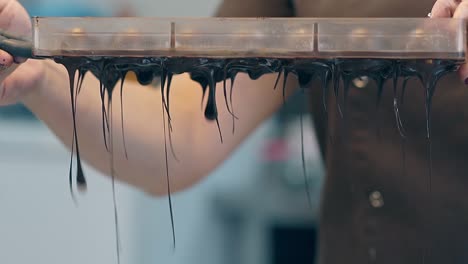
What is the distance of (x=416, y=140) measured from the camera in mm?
599

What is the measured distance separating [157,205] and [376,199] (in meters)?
0.88

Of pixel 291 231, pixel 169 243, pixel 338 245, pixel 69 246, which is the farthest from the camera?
pixel 169 243

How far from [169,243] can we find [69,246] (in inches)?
12.7

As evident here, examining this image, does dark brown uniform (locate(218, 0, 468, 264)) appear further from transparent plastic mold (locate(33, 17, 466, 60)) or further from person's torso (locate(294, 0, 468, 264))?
transparent plastic mold (locate(33, 17, 466, 60))

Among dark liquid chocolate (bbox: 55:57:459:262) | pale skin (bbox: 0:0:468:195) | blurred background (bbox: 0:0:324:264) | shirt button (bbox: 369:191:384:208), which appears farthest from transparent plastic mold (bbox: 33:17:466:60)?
blurred background (bbox: 0:0:324:264)

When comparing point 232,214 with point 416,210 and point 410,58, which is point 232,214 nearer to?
point 416,210

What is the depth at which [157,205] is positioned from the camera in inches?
57.4

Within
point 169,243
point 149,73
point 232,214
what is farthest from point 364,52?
point 169,243

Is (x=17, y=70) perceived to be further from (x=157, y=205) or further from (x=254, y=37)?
(x=157, y=205)

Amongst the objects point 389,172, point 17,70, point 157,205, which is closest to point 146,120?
point 17,70

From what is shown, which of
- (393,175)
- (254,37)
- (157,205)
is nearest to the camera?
(254,37)

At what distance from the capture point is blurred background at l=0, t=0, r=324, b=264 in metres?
1.31

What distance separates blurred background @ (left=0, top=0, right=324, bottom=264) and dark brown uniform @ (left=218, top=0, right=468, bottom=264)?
0.57 metres

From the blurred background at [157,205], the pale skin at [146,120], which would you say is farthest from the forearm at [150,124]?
the blurred background at [157,205]
